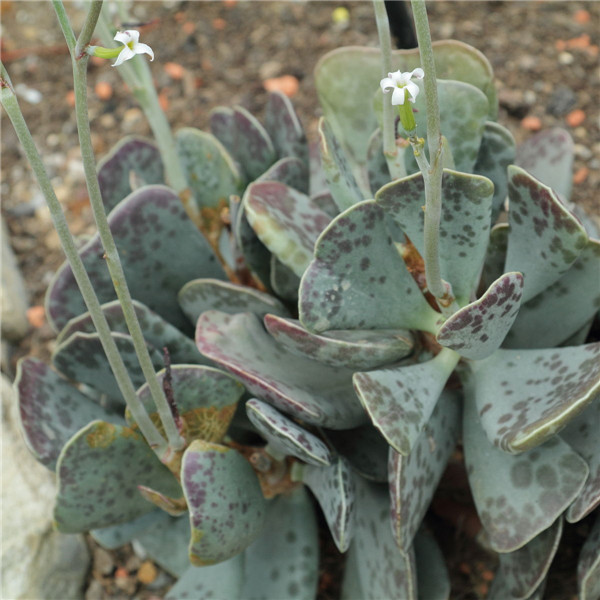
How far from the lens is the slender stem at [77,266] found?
2.23 ft

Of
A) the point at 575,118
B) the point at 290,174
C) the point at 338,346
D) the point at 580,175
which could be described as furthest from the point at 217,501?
the point at 575,118

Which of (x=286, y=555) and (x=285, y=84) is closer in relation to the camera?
(x=286, y=555)

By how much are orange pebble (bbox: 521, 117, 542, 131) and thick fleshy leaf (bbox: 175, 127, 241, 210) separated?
0.74 meters

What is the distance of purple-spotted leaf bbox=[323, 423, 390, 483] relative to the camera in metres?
1.10

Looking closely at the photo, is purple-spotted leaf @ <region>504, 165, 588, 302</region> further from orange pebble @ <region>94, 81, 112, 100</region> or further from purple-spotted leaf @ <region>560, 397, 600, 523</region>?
orange pebble @ <region>94, 81, 112, 100</region>

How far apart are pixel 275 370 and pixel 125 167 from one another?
0.47m

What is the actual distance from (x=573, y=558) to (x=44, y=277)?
116cm

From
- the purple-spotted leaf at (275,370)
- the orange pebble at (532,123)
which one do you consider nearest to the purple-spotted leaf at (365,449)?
the purple-spotted leaf at (275,370)

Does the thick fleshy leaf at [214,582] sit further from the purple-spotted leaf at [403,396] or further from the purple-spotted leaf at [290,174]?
the purple-spotted leaf at [290,174]

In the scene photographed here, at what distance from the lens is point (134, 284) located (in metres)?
1.19

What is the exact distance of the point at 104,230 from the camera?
77 centimetres

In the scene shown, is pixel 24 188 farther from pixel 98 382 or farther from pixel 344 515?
pixel 344 515

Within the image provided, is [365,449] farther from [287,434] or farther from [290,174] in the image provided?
[290,174]

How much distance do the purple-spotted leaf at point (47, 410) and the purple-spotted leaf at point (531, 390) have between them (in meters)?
0.53
